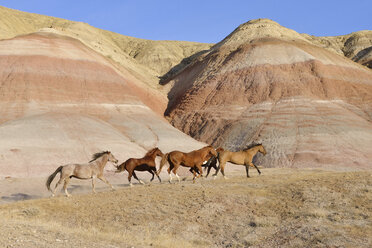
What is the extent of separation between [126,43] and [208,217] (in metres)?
127

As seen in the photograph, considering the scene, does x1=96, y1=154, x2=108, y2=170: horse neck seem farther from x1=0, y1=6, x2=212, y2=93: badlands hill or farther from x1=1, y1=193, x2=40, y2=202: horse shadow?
x1=0, y1=6, x2=212, y2=93: badlands hill

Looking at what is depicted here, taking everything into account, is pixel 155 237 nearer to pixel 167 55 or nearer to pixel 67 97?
pixel 67 97

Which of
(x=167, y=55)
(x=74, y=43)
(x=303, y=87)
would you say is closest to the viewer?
(x=303, y=87)

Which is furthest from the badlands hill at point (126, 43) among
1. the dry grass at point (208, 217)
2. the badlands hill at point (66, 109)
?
the dry grass at point (208, 217)

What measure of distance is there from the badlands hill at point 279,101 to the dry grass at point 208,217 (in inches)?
1192

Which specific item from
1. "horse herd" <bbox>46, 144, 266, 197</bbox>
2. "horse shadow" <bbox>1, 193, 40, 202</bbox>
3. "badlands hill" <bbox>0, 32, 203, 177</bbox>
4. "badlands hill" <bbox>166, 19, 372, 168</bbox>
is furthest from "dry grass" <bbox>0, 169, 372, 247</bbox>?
"badlands hill" <bbox>166, 19, 372, 168</bbox>

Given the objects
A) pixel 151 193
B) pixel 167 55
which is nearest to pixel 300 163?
pixel 151 193

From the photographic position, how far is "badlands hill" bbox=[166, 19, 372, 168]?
48.1 m

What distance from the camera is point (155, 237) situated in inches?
489

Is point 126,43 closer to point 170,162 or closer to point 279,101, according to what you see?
point 279,101

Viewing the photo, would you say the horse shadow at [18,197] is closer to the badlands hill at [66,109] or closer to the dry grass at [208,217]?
the badlands hill at [66,109]

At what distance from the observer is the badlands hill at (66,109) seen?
38219 mm

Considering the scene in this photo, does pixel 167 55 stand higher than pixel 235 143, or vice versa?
pixel 167 55

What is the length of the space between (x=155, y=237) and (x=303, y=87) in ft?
172
